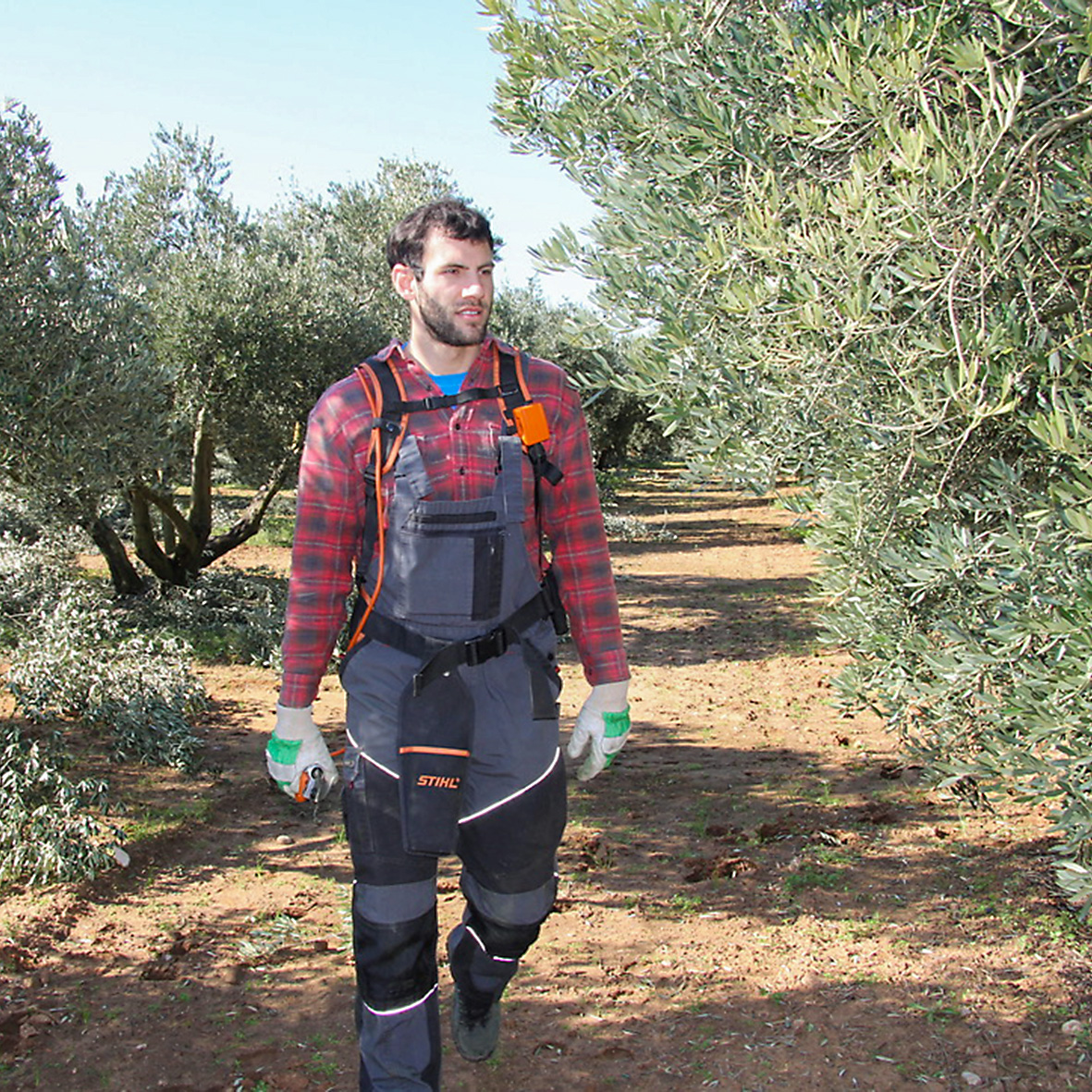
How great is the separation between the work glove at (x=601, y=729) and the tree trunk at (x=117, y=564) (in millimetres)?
11409

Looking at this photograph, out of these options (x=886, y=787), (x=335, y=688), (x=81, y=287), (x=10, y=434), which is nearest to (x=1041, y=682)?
(x=886, y=787)

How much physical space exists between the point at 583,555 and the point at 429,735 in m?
0.93

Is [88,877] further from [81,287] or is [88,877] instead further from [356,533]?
[81,287]

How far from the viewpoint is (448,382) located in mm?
3857

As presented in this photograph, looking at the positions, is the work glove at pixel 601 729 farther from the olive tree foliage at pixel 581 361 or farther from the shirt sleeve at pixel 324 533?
the olive tree foliage at pixel 581 361

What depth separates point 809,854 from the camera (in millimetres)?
6312

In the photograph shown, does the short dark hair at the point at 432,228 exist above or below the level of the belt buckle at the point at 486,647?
above

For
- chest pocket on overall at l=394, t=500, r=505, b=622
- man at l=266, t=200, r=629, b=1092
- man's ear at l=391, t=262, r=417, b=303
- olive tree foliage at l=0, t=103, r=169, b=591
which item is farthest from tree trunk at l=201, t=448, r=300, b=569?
chest pocket on overall at l=394, t=500, r=505, b=622

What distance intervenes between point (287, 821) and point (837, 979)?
4.00 meters

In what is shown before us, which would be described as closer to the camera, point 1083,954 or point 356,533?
point 356,533

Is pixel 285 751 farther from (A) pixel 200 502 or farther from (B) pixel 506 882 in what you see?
(A) pixel 200 502

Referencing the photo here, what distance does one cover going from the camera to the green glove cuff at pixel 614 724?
13.1 feet

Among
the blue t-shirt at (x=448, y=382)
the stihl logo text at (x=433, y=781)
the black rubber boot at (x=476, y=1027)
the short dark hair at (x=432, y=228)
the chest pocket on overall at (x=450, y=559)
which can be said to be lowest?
the black rubber boot at (x=476, y=1027)

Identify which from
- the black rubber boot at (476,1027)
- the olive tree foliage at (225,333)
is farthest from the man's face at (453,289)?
the olive tree foliage at (225,333)
